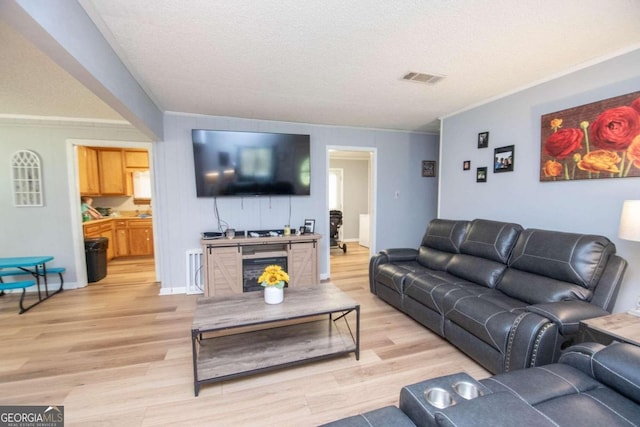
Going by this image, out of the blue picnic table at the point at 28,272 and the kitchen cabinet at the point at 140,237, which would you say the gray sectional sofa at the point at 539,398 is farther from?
the kitchen cabinet at the point at 140,237

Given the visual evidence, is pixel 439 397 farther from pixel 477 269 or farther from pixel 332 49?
pixel 332 49

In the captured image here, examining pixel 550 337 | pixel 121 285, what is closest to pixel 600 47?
pixel 550 337

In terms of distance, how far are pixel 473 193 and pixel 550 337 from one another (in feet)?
6.87

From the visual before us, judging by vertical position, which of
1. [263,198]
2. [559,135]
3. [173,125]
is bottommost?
[263,198]

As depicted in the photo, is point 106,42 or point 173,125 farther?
point 173,125

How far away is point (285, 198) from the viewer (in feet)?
13.5

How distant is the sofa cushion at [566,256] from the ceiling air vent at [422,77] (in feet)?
5.46

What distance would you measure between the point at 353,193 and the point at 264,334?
5547 millimetres

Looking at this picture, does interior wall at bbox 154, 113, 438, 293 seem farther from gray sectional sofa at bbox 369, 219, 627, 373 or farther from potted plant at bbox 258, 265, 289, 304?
potted plant at bbox 258, 265, 289, 304

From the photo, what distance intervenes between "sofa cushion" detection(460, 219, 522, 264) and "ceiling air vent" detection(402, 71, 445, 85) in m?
1.55

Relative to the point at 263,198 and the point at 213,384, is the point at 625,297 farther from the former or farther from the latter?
the point at 263,198

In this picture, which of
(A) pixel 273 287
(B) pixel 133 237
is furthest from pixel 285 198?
(B) pixel 133 237

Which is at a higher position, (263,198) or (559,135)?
(559,135)

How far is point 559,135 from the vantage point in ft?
8.22
